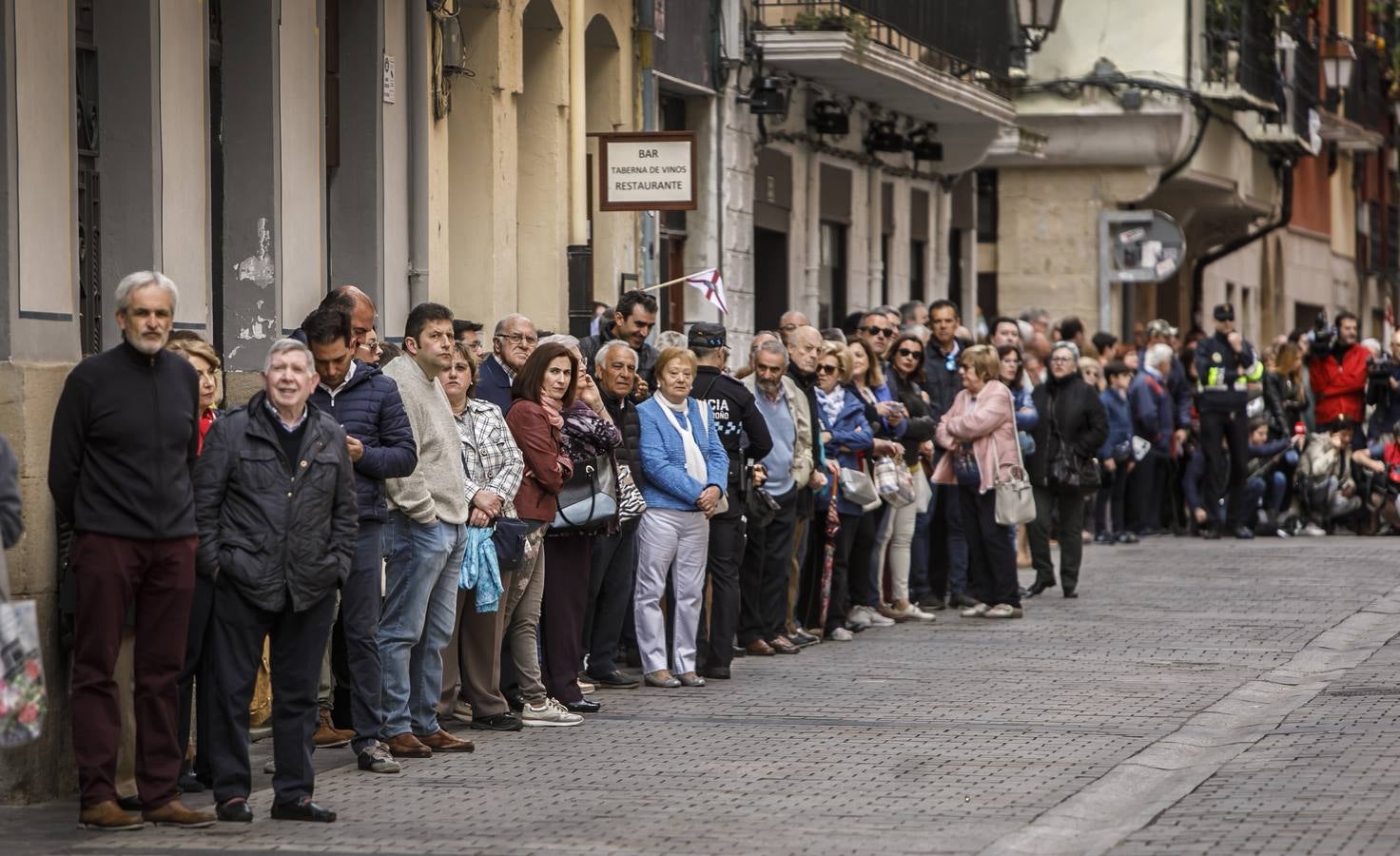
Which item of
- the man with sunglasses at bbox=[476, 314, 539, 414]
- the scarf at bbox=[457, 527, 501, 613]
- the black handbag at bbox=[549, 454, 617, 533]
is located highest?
the man with sunglasses at bbox=[476, 314, 539, 414]

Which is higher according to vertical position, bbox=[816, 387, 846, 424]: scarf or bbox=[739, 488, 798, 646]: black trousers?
bbox=[816, 387, 846, 424]: scarf

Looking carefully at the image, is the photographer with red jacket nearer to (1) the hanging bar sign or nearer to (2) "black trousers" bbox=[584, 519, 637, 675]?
(1) the hanging bar sign

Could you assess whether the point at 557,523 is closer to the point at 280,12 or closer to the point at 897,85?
the point at 280,12

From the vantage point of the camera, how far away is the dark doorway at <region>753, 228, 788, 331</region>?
25016 millimetres

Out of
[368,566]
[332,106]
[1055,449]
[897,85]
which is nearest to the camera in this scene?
[368,566]

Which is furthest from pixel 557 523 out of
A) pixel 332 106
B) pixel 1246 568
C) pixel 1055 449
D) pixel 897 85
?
pixel 897 85

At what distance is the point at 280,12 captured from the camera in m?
14.2

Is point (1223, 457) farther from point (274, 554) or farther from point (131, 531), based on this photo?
point (131, 531)

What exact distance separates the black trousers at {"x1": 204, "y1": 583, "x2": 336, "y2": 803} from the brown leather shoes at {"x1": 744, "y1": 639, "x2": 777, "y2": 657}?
573 centimetres

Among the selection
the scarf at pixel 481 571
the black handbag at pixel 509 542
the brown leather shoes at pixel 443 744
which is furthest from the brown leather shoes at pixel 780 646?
the brown leather shoes at pixel 443 744

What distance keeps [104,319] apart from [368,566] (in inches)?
105

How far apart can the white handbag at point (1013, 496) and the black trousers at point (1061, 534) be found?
1.56 meters

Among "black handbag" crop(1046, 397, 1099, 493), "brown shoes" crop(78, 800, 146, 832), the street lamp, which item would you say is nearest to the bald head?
"black handbag" crop(1046, 397, 1099, 493)

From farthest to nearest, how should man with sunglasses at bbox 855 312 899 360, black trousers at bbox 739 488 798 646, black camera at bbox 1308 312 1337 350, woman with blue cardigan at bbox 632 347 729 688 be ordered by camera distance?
1. black camera at bbox 1308 312 1337 350
2. man with sunglasses at bbox 855 312 899 360
3. black trousers at bbox 739 488 798 646
4. woman with blue cardigan at bbox 632 347 729 688
